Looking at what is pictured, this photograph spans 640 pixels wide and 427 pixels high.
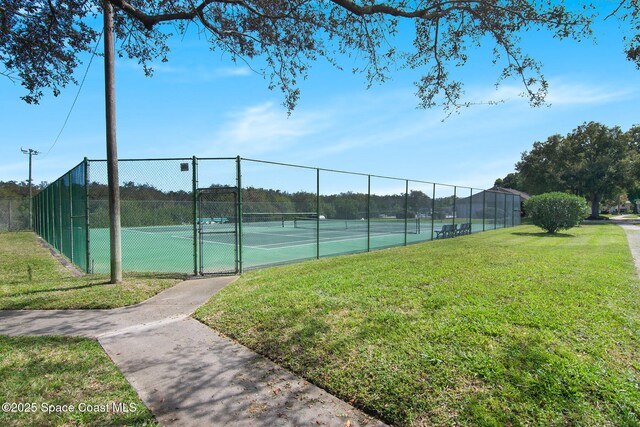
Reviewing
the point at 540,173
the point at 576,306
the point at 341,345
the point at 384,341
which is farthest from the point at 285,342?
the point at 540,173

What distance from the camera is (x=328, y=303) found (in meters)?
5.30

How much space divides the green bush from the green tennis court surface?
4807 millimetres

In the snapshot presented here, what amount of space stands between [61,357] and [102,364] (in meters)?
0.53

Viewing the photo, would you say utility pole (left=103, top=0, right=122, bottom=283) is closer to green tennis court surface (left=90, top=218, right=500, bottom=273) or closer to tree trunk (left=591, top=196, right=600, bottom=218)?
green tennis court surface (left=90, top=218, right=500, bottom=273)

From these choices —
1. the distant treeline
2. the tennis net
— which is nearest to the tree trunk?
the tennis net

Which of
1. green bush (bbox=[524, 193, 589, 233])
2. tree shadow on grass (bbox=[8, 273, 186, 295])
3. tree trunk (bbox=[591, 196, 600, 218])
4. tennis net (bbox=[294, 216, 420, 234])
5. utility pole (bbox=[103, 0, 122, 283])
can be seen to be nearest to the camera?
tree shadow on grass (bbox=[8, 273, 186, 295])

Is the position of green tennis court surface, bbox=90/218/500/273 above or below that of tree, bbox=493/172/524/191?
below

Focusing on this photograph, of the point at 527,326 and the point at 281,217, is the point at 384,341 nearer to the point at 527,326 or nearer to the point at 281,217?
the point at 527,326

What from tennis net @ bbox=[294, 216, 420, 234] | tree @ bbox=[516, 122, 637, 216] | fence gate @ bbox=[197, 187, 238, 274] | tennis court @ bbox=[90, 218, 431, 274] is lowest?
tennis court @ bbox=[90, 218, 431, 274]

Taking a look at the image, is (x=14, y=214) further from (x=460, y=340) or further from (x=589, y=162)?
(x=589, y=162)

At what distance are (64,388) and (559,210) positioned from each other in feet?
69.8

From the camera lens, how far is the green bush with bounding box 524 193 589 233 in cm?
1858

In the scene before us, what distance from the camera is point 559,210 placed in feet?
61.1

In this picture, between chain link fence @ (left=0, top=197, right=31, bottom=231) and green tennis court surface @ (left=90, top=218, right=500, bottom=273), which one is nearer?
green tennis court surface @ (left=90, top=218, right=500, bottom=273)
